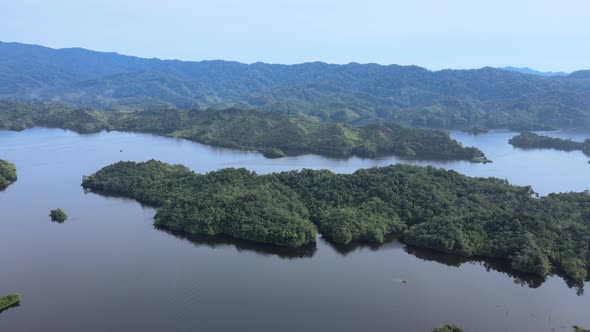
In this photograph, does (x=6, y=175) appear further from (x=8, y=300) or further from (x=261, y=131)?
(x=261, y=131)

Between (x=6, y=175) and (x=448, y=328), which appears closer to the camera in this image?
(x=448, y=328)

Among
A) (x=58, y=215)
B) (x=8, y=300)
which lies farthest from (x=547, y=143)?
(x=8, y=300)

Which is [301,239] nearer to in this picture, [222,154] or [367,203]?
[367,203]

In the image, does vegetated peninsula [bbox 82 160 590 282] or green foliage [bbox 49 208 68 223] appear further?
green foliage [bbox 49 208 68 223]

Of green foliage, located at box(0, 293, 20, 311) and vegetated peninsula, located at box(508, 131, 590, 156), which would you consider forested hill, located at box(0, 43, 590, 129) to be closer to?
vegetated peninsula, located at box(508, 131, 590, 156)

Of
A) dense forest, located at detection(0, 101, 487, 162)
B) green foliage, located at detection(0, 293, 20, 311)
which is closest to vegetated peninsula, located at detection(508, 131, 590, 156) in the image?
dense forest, located at detection(0, 101, 487, 162)

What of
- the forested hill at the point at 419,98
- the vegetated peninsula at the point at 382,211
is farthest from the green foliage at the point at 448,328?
the forested hill at the point at 419,98

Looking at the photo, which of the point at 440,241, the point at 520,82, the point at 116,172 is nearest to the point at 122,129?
the point at 116,172
